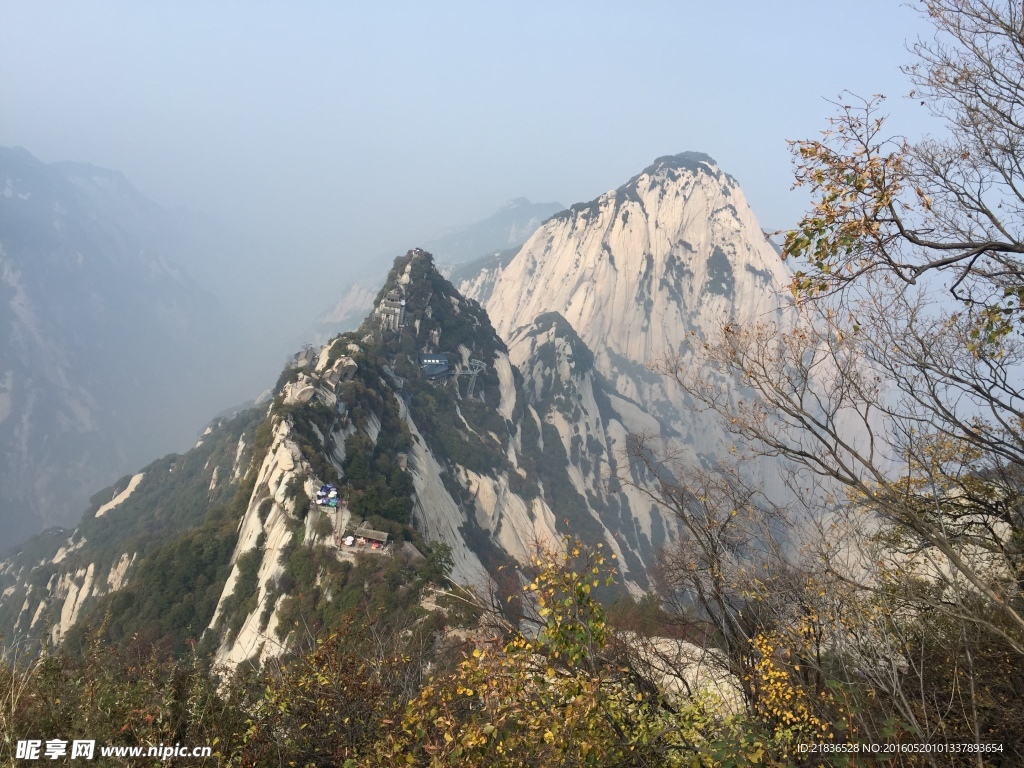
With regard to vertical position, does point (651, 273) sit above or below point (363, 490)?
above

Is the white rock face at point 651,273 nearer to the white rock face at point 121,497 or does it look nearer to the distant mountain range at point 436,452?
the distant mountain range at point 436,452

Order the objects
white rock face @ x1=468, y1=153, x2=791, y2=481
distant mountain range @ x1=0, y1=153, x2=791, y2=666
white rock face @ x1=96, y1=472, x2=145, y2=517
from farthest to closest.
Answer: white rock face @ x1=468, y1=153, x2=791, y2=481, white rock face @ x1=96, y1=472, x2=145, y2=517, distant mountain range @ x1=0, y1=153, x2=791, y2=666

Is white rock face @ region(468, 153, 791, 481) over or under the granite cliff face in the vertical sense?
over

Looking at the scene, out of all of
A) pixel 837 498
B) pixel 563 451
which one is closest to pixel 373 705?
pixel 837 498

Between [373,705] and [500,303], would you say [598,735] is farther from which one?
[500,303]

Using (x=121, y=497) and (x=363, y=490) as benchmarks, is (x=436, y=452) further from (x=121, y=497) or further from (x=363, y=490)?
(x=121, y=497)

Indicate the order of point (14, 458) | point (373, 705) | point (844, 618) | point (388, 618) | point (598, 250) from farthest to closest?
point (14, 458), point (598, 250), point (388, 618), point (844, 618), point (373, 705)

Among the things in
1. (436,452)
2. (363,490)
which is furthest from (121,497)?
(363,490)

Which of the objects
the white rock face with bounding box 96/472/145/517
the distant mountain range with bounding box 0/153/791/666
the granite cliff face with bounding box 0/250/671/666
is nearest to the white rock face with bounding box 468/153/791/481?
the distant mountain range with bounding box 0/153/791/666

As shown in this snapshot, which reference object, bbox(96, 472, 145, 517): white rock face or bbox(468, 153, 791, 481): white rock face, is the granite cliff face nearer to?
bbox(96, 472, 145, 517): white rock face

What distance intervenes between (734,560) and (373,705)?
26.3 ft

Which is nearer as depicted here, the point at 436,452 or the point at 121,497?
the point at 436,452

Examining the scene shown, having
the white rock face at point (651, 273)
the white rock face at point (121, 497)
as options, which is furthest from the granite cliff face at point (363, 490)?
the white rock face at point (651, 273)

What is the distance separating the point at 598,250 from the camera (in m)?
150
